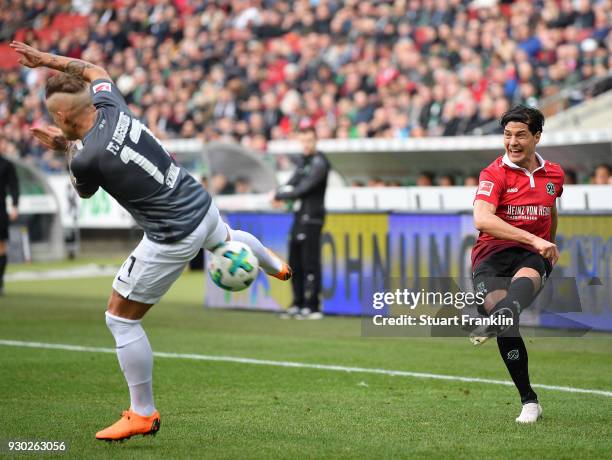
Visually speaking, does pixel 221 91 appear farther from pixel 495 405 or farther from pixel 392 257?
pixel 495 405

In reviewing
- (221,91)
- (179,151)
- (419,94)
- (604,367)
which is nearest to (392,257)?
(604,367)

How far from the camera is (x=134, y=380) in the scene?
680 cm

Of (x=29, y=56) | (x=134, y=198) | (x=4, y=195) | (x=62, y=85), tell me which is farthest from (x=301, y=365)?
(x=4, y=195)

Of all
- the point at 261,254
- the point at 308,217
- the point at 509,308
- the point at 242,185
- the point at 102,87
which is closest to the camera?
the point at 102,87

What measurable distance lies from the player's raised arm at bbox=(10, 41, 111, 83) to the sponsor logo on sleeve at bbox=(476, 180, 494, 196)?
2.45 meters

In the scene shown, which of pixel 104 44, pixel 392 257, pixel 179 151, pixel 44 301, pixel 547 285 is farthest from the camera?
pixel 104 44

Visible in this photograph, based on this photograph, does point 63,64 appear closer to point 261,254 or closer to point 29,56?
point 29,56

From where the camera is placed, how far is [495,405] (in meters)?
8.20

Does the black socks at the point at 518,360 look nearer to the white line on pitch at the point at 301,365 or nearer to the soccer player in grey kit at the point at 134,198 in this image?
the white line on pitch at the point at 301,365

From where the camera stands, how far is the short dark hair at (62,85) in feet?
22.1

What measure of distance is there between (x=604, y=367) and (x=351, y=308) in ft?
17.0

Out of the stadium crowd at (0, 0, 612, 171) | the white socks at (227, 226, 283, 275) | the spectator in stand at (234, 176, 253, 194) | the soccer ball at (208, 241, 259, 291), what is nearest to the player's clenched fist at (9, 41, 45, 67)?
the white socks at (227, 226, 283, 275)

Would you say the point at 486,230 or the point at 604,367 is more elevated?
the point at 486,230

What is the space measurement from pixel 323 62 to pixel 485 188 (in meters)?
20.2
